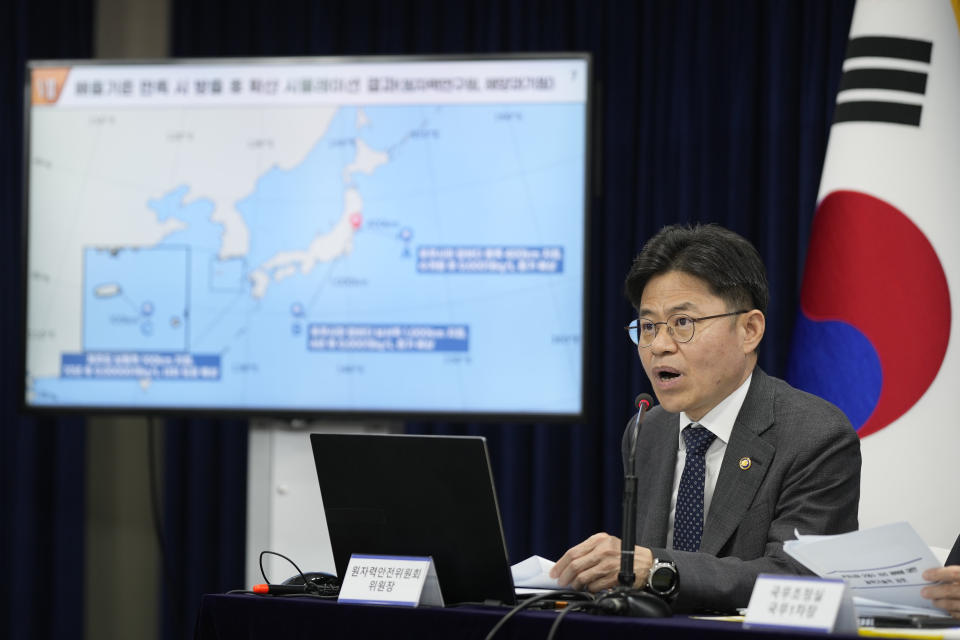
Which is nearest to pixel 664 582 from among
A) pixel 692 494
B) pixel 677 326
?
pixel 692 494

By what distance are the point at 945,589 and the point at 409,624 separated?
0.74 meters

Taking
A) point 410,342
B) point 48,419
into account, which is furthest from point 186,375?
point 48,419

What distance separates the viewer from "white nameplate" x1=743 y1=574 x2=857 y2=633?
1.33 metres

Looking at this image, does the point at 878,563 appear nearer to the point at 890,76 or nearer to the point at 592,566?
the point at 592,566

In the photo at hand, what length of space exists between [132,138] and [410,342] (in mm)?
1076

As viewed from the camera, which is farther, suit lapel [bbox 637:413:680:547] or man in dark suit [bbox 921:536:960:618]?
suit lapel [bbox 637:413:680:547]

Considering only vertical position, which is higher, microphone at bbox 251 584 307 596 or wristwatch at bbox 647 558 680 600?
wristwatch at bbox 647 558 680 600

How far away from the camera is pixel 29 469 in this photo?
4184mm

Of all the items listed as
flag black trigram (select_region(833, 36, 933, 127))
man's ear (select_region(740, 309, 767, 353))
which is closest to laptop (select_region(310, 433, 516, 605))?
man's ear (select_region(740, 309, 767, 353))

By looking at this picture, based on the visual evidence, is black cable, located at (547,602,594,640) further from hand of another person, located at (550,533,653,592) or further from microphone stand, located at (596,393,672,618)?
hand of another person, located at (550,533,653,592)

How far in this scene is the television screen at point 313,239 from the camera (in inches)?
128

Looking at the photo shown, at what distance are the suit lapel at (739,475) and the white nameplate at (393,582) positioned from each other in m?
0.67

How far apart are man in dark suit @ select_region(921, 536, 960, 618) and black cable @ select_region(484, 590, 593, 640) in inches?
18.2

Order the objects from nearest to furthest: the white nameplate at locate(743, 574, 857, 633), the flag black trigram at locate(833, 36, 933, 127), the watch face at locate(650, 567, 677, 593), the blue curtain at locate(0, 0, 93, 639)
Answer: the white nameplate at locate(743, 574, 857, 633)
the watch face at locate(650, 567, 677, 593)
the flag black trigram at locate(833, 36, 933, 127)
the blue curtain at locate(0, 0, 93, 639)
